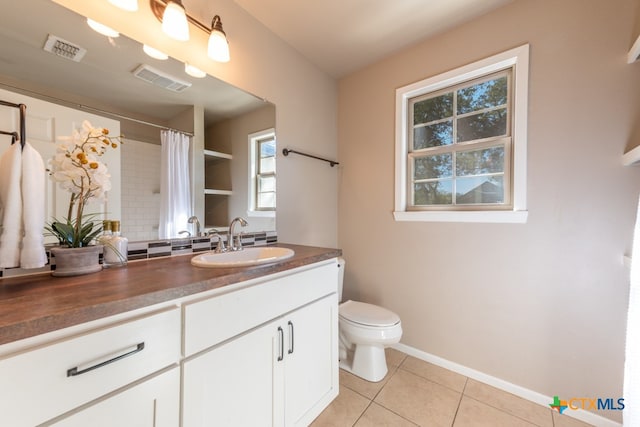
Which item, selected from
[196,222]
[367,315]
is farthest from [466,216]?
[196,222]

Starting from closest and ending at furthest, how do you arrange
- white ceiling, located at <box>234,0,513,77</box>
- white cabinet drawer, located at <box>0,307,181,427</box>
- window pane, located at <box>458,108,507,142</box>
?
white cabinet drawer, located at <box>0,307,181,427</box> < white ceiling, located at <box>234,0,513,77</box> < window pane, located at <box>458,108,507,142</box>

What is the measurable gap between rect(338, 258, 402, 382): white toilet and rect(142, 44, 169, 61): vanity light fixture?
1858mm

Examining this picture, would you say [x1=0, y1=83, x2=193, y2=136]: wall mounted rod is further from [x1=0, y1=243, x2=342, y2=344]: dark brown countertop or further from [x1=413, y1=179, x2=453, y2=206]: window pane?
[x1=413, y1=179, x2=453, y2=206]: window pane

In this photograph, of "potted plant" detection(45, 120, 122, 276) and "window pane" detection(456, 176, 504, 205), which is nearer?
"potted plant" detection(45, 120, 122, 276)

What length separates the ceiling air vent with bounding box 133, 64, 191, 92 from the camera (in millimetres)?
1224

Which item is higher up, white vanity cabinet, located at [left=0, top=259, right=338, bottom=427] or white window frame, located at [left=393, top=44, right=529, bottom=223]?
white window frame, located at [left=393, top=44, right=529, bottom=223]

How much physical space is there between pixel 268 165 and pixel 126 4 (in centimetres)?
102

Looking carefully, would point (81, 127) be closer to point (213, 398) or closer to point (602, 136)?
point (213, 398)

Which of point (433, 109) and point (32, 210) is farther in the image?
point (433, 109)

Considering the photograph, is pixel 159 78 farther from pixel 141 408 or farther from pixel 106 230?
pixel 141 408

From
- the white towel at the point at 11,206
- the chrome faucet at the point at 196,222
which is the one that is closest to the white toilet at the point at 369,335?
the chrome faucet at the point at 196,222

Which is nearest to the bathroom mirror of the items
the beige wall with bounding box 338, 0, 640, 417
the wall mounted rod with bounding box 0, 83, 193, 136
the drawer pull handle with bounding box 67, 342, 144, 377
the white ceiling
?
the wall mounted rod with bounding box 0, 83, 193, 136

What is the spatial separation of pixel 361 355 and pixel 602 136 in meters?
1.88

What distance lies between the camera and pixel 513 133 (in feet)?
5.17
